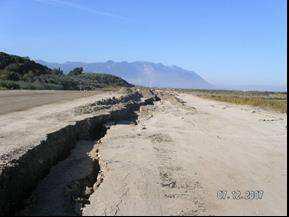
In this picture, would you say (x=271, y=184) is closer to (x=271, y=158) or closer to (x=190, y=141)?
(x=271, y=158)

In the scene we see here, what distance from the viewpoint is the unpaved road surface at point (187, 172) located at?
977cm

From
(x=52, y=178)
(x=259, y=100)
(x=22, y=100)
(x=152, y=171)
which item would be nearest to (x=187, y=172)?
(x=152, y=171)

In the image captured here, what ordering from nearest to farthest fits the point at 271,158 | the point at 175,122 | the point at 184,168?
1. the point at 184,168
2. the point at 271,158
3. the point at 175,122

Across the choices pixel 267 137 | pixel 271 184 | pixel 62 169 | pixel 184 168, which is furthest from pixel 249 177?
pixel 267 137

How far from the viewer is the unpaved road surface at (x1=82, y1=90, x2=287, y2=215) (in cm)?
977

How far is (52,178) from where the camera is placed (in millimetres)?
12727

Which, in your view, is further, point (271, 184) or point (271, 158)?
point (271, 158)

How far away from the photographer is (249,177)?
12.2 metres

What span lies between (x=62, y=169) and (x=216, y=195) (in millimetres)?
4483

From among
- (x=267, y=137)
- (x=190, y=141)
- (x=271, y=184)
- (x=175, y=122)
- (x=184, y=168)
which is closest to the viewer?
(x=271, y=184)
